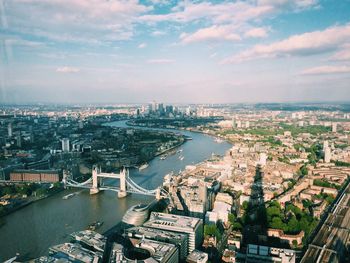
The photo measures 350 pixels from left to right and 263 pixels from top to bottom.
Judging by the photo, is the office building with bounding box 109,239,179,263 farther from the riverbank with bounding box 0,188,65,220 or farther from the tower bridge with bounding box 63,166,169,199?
the riverbank with bounding box 0,188,65,220

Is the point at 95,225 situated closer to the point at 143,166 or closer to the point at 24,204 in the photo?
the point at 24,204

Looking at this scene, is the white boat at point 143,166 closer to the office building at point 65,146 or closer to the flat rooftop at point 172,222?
the office building at point 65,146

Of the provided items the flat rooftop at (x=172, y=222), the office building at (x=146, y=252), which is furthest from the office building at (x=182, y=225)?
the office building at (x=146, y=252)

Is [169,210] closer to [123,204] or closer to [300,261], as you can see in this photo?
[123,204]

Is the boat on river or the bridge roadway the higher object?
the boat on river

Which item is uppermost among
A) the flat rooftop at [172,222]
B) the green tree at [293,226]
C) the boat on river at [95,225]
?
the flat rooftop at [172,222]

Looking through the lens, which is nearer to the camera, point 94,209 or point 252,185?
point 94,209

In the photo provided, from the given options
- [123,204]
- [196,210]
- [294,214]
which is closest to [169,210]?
[196,210]

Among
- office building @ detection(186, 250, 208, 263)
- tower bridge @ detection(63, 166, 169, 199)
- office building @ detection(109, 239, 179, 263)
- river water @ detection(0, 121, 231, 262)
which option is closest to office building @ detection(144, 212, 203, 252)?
office building @ detection(186, 250, 208, 263)
